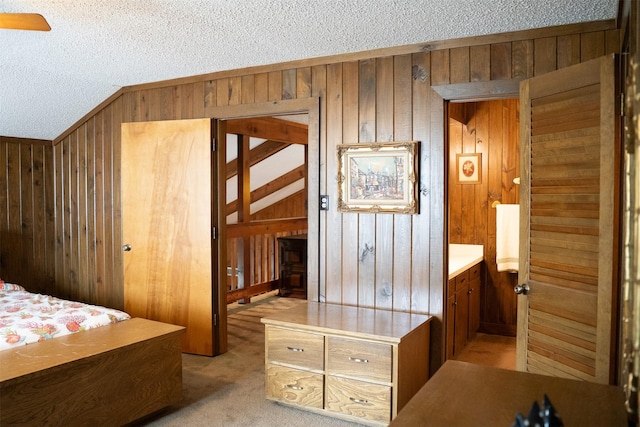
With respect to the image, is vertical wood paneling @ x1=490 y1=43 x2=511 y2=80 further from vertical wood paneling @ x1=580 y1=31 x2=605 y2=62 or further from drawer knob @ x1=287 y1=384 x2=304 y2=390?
drawer knob @ x1=287 y1=384 x2=304 y2=390

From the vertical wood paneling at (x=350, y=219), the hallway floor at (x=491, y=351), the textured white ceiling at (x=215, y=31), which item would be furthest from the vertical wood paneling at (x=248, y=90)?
the hallway floor at (x=491, y=351)

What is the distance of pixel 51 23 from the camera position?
2941 millimetres

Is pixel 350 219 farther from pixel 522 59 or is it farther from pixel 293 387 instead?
pixel 522 59

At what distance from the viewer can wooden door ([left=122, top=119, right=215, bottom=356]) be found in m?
4.20

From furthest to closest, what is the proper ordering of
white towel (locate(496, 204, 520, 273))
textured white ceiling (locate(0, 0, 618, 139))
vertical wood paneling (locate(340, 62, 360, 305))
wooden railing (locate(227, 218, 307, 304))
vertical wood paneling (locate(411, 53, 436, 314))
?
wooden railing (locate(227, 218, 307, 304)) < white towel (locate(496, 204, 520, 273)) < vertical wood paneling (locate(340, 62, 360, 305)) < vertical wood paneling (locate(411, 53, 436, 314)) < textured white ceiling (locate(0, 0, 618, 139))

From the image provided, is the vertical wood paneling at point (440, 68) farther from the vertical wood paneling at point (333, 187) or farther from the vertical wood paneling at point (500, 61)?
the vertical wood paneling at point (333, 187)

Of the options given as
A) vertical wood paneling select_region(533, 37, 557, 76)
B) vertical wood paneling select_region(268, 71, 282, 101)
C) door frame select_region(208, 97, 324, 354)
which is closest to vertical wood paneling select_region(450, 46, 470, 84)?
vertical wood paneling select_region(533, 37, 557, 76)

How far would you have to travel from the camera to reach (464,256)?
4766 mm

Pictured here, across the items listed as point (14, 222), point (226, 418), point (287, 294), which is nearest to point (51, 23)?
point (226, 418)

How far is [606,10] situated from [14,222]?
5007 millimetres

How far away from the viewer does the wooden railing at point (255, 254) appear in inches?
246

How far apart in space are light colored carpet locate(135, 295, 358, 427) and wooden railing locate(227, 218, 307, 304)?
154cm

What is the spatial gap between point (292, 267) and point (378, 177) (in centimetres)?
340

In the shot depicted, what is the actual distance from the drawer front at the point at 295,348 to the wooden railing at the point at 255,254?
290 centimetres
